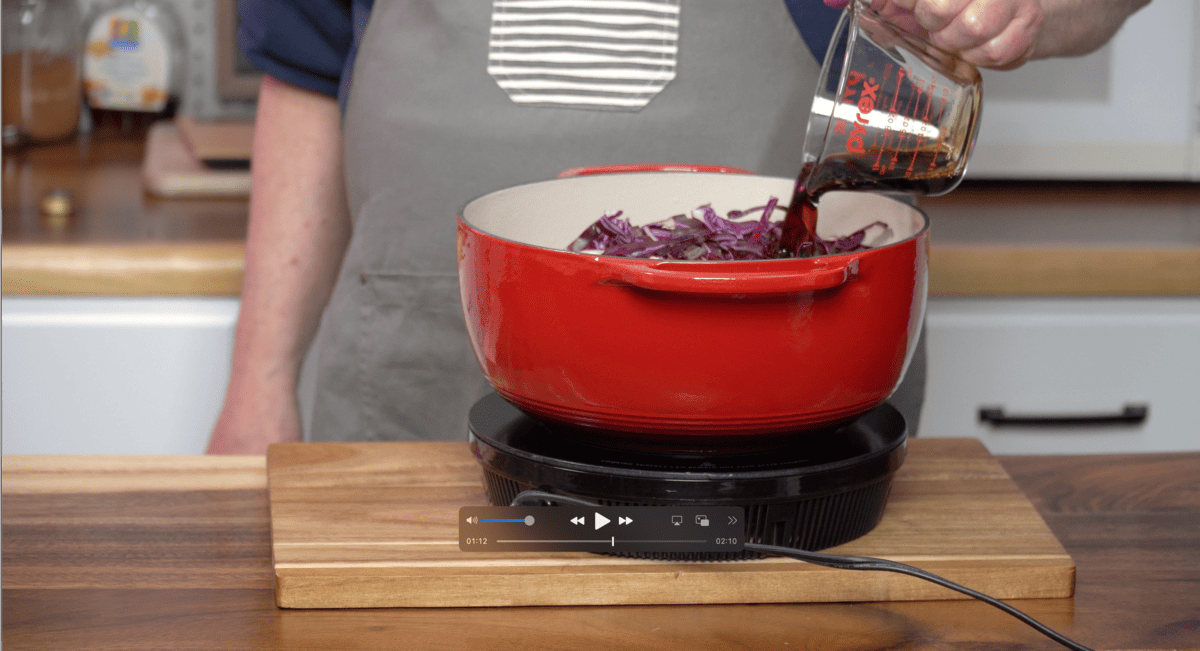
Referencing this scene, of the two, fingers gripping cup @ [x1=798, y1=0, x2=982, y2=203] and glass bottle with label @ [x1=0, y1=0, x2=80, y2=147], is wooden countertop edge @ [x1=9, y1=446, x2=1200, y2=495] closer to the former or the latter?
fingers gripping cup @ [x1=798, y1=0, x2=982, y2=203]

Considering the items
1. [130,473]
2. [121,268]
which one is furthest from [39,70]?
[130,473]

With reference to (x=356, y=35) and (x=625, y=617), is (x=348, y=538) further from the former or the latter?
(x=356, y=35)

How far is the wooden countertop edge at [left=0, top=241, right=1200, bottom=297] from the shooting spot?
1260 mm

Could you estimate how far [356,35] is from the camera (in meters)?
1.12

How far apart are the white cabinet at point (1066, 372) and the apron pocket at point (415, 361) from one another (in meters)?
0.57

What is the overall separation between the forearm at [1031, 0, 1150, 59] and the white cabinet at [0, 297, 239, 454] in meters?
0.90

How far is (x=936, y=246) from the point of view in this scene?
1295mm

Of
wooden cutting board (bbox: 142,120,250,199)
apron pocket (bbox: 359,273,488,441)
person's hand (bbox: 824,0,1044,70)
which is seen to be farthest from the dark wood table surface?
wooden cutting board (bbox: 142,120,250,199)

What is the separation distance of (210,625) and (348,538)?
8 centimetres

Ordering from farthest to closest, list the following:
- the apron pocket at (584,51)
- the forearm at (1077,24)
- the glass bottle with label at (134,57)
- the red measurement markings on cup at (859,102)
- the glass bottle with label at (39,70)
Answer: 1. the glass bottle with label at (134,57)
2. the glass bottle with label at (39,70)
3. the apron pocket at (584,51)
4. the forearm at (1077,24)
5. the red measurement markings on cup at (859,102)

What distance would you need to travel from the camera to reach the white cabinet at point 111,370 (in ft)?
4.21

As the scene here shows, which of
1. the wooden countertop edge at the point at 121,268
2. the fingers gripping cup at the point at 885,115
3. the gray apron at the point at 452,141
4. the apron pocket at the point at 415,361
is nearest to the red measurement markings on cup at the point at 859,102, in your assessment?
the fingers gripping cup at the point at 885,115

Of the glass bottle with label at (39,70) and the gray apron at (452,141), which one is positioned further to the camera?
the glass bottle with label at (39,70)

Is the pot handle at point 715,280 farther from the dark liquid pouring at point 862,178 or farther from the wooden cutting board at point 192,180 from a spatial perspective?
the wooden cutting board at point 192,180
